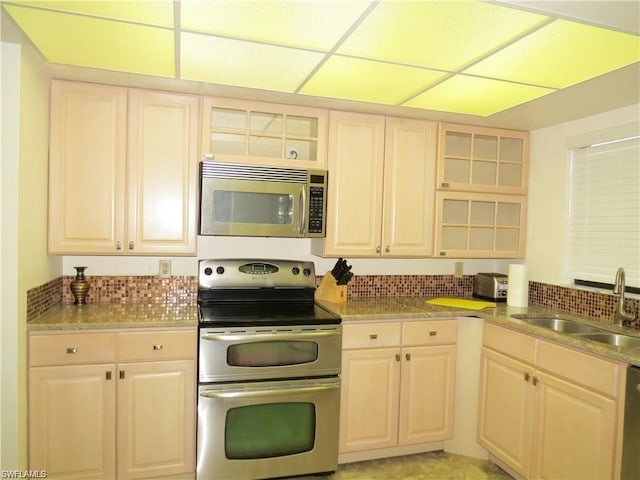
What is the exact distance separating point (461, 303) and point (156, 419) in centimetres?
203

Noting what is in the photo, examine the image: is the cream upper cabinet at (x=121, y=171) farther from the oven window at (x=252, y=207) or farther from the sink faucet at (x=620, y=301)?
the sink faucet at (x=620, y=301)

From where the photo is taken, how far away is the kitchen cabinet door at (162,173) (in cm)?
240

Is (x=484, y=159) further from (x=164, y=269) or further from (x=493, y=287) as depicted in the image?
(x=164, y=269)

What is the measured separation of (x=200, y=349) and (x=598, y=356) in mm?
1900

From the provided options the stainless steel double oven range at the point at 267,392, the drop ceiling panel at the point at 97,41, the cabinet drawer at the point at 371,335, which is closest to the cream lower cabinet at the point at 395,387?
the cabinet drawer at the point at 371,335

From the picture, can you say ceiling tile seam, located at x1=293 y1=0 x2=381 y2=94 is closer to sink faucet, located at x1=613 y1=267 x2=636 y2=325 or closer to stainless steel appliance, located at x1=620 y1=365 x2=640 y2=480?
stainless steel appliance, located at x1=620 y1=365 x2=640 y2=480

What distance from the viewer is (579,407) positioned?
1.97 m

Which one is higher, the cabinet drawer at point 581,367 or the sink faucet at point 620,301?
the sink faucet at point 620,301

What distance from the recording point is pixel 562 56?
5.97 feet

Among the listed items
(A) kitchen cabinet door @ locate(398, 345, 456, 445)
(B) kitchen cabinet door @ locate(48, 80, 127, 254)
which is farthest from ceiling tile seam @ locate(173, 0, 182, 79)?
(A) kitchen cabinet door @ locate(398, 345, 456, 445)

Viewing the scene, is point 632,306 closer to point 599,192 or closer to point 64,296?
point 599,192

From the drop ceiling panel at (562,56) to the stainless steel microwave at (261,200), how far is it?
44.0 inches

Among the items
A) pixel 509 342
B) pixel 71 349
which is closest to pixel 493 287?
pixel 509 342

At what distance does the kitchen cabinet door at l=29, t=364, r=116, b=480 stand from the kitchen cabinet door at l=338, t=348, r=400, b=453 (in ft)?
4.11
